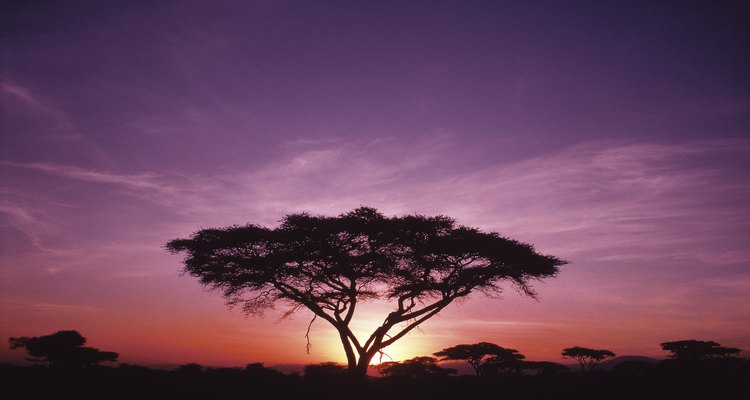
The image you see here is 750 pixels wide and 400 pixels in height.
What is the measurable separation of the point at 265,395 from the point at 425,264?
12.0 meters

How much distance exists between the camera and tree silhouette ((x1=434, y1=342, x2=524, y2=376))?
4438 cm

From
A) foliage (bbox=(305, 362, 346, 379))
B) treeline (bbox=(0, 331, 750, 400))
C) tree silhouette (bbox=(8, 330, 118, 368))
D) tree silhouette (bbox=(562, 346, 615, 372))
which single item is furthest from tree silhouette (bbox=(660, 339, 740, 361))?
tree silhouette (bbox=(8, 330, 118, 368))

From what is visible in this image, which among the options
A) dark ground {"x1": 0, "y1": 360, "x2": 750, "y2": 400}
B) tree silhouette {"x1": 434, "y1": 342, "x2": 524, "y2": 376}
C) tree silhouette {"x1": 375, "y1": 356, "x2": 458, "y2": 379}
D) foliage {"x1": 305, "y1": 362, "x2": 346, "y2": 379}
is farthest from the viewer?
tree silhouette {"x1": 434, "y1": 342, "x2": 524, "y2": 376}

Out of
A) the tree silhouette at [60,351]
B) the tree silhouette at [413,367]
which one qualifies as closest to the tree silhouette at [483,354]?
the tree silhouette at [413,367]

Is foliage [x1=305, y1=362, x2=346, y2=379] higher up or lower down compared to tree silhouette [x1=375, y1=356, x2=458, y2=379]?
higher up

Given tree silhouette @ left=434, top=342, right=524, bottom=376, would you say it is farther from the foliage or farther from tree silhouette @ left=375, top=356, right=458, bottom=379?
the foliage

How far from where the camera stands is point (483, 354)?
45000 millimetres

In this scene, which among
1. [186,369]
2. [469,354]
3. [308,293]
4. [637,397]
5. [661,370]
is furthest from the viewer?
[469,354]

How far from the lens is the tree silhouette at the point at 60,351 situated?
25.5m

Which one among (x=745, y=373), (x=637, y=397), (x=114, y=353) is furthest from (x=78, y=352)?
(x=745, y=373)

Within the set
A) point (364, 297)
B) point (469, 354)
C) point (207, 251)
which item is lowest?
point (469, 354)

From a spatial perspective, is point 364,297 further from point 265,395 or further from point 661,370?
point 661,370

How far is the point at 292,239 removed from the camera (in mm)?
24719

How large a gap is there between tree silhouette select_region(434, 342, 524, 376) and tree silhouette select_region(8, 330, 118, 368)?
2974 centimetres
